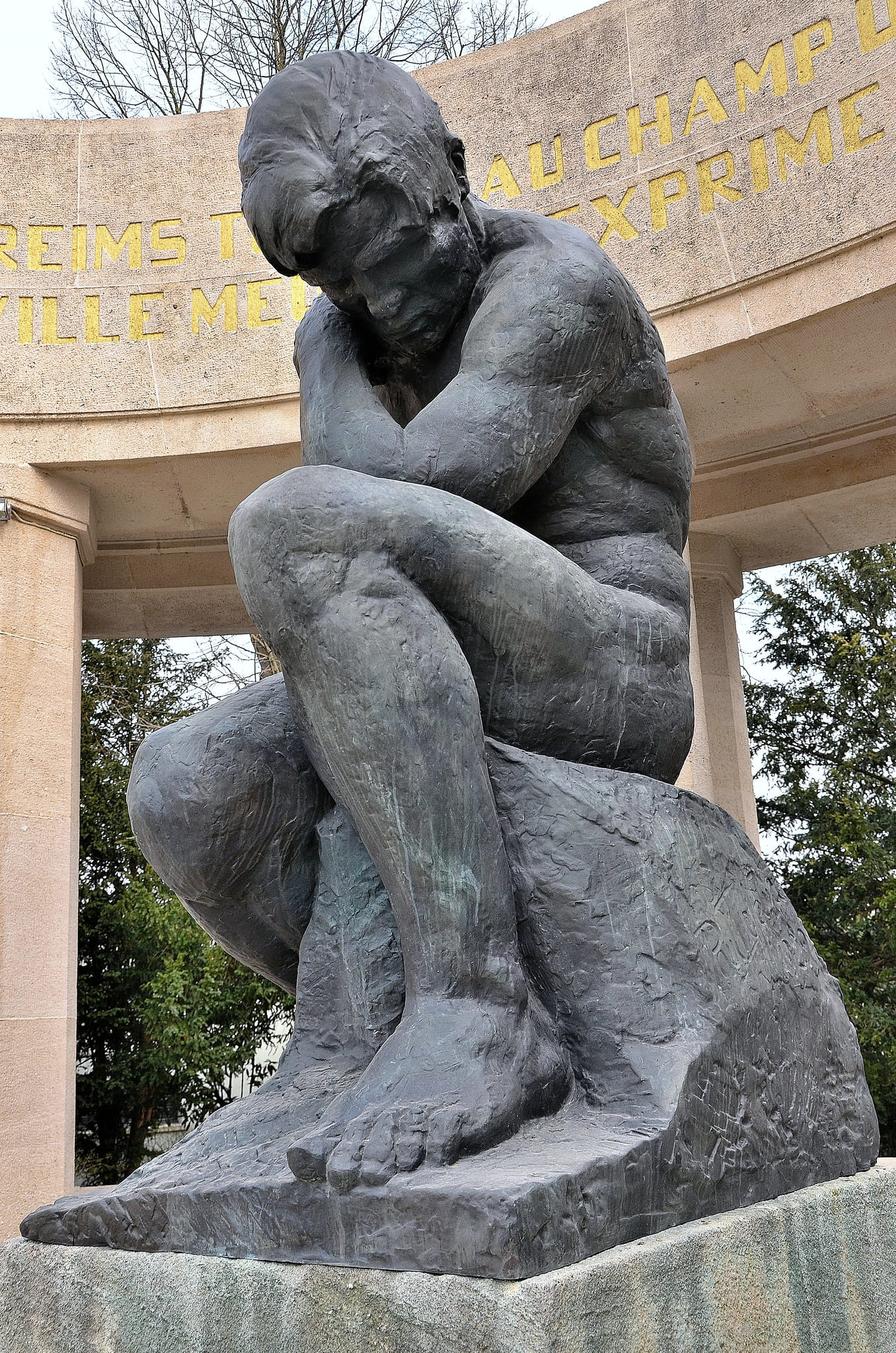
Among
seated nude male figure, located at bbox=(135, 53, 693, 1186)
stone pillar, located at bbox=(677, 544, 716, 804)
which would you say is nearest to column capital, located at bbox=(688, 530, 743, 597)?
stone pillar, located at bbox=(677, 544, 716, 804)

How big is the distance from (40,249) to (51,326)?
0.63m

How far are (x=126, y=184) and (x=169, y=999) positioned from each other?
813 centimetres

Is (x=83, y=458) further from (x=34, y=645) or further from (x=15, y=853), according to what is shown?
(x=15, y=853)

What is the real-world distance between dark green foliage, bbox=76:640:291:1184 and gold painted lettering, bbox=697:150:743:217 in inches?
357

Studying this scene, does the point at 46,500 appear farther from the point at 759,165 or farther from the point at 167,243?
the point at 759,165

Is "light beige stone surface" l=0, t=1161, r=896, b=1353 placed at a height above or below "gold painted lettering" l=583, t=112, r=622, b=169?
below

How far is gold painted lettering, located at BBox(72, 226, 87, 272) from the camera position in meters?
9.98

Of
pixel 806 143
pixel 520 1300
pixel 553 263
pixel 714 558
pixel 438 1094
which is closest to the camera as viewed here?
pixel 520 1300

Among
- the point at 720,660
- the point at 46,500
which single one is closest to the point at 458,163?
the point at 46,500

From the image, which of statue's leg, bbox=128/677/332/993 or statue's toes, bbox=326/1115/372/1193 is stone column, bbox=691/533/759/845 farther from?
statue's toes, bbox=326/1115/372/1193

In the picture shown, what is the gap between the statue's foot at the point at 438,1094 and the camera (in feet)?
6.57

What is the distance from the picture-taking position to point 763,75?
336 inches

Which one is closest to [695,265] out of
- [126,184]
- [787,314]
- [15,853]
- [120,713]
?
[787,314]

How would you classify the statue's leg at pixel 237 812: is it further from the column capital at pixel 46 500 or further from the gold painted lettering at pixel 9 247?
the gold painted lettering at pixel 9 247
